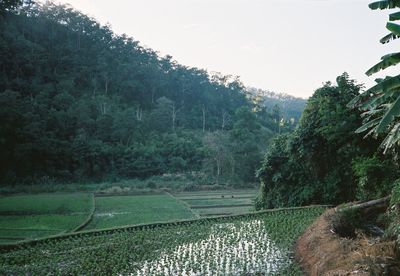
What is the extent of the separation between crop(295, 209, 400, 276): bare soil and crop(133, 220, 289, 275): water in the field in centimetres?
62

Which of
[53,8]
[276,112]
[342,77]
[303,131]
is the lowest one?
[303,131]

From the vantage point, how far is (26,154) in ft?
95.2

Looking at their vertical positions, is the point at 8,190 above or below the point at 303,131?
below

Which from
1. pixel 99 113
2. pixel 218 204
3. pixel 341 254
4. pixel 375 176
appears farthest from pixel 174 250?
pixel 99 113

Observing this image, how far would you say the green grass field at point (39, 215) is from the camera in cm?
1445

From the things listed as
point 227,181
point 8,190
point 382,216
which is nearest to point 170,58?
point 227,181

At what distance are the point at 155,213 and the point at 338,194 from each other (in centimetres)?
895

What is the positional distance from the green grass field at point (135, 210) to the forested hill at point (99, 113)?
9498 millimetres

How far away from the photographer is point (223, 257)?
27.6ft

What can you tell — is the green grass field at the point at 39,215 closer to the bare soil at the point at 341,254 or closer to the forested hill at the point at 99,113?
the forested hill at the point at 99,113

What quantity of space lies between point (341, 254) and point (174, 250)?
4.19 metres

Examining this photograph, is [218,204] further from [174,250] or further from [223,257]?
[223,257]

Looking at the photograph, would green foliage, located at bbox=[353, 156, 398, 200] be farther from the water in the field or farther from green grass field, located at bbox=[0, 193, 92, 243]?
green grass field, located at bbox=[0, 193, 92, 243]

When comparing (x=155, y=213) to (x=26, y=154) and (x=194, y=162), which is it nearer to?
(x=26, y=154)
